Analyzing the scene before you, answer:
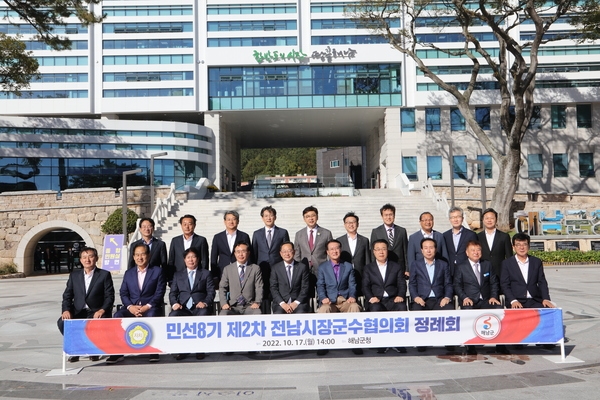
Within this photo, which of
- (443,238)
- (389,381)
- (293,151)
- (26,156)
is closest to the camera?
(389,381)

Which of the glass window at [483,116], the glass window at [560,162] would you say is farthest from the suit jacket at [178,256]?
the glass window at [560,162]

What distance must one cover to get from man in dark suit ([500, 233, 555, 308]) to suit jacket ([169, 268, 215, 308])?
4.09 metres

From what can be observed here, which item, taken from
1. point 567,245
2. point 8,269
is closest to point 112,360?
point 567,245

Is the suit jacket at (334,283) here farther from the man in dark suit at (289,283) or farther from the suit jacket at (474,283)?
the suit jacket at (474,283)

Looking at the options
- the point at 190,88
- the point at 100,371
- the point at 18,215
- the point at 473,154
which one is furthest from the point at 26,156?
the point at 100,371

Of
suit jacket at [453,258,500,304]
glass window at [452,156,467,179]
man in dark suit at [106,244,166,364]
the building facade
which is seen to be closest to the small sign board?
the building facade

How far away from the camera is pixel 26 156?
118ft

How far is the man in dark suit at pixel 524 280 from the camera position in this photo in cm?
770

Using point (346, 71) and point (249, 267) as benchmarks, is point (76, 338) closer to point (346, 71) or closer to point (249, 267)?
point (249, 267)

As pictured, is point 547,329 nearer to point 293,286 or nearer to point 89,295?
point 293,286

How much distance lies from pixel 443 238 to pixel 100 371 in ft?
17.2

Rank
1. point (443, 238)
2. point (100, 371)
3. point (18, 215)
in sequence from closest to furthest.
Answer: point (100, 371)
point (443, 238)
point (18, 215)

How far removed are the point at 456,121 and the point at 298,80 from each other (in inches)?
472

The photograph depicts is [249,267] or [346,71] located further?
[346,71]
